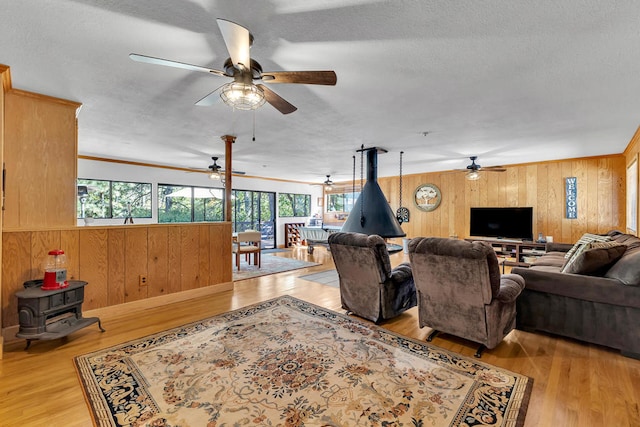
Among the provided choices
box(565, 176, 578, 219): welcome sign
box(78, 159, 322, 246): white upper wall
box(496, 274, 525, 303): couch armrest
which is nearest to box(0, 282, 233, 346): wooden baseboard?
box(496, 274, 525, 303): couch armrest

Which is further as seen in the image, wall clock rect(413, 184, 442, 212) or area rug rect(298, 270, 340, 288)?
wall clock rect(413, 184, 442, 212)

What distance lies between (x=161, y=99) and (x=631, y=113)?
541cm

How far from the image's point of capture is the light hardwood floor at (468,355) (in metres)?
1.66

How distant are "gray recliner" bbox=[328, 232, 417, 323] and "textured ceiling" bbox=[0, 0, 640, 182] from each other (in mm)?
1571

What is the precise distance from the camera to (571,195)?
19.8 feet

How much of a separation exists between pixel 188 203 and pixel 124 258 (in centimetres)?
471

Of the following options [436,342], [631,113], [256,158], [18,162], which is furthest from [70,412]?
[631,113]

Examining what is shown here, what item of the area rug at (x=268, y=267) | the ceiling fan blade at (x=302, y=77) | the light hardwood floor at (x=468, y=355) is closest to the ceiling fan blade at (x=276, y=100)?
the ceiling fan blade at (x=302, y=77)

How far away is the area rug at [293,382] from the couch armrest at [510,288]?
59cm

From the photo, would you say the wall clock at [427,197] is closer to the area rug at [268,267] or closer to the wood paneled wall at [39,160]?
the area rug at [268,267]

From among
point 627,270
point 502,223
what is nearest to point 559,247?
point 502,223

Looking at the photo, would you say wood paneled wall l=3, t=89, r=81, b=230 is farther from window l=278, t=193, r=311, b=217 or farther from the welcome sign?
the welcome sign

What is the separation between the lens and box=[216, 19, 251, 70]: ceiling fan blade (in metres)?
1.44

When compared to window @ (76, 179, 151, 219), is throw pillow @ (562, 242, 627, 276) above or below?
below
